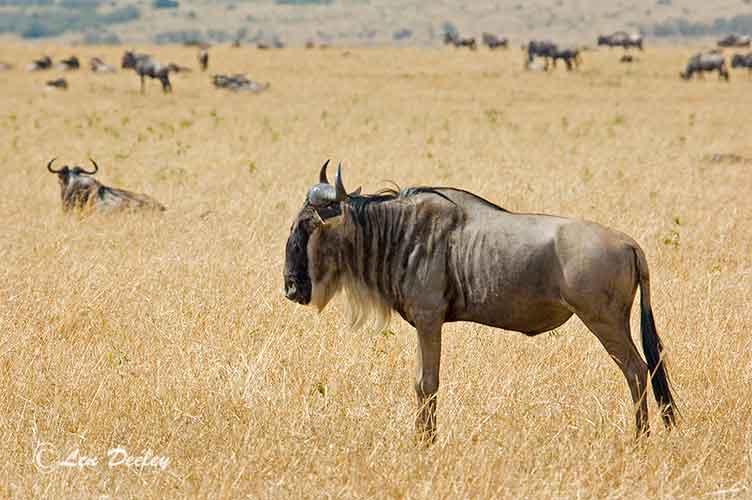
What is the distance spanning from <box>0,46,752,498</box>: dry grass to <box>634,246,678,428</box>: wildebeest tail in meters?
0.13

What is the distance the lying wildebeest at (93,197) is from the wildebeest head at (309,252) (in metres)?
6.86

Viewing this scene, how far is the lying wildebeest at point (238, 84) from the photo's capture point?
3284cm

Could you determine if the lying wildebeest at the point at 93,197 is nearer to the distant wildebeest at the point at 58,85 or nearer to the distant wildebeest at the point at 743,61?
the distant wildebeest at the point at 58,85

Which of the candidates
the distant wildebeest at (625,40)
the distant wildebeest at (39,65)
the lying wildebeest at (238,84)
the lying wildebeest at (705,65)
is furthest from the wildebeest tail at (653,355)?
the distant wildebeest at (625,40)

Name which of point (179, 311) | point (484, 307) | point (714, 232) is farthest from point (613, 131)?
point (484, 307)

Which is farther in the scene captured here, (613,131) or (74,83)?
(74,83)

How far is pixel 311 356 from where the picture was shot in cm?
616

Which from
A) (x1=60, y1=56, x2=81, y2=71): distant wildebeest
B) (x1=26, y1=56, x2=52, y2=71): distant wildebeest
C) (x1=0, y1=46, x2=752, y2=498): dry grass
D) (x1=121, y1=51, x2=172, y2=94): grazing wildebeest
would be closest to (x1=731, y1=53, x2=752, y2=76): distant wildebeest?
(x1=121, y1=51, x2=172, y2=94): grazing wildebeest

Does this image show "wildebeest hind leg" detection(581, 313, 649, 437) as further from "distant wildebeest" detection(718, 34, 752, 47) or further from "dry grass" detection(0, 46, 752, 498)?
"distant wildebeest" detection(718, 34, 752, 47)

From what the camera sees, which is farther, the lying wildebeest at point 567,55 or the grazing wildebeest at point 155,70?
the lying wildebeest at point 567,55

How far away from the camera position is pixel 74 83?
35031mm

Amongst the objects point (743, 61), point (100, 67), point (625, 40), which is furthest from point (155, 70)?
point (625, 40)

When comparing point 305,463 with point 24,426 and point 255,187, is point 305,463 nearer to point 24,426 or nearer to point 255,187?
point 24,426

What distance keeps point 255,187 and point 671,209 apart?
5.27 m
